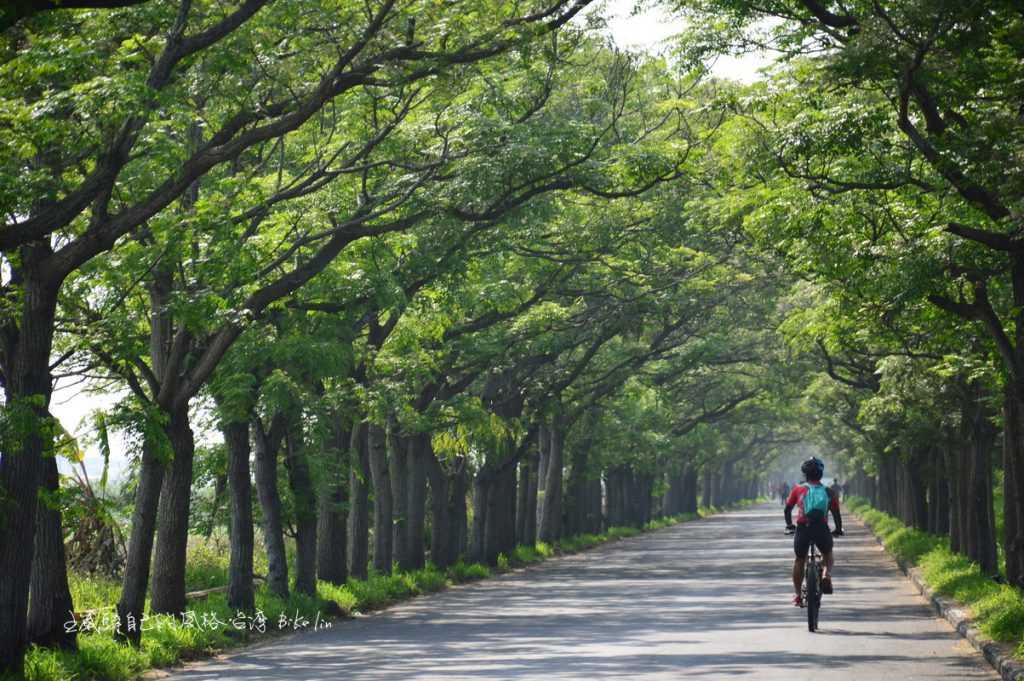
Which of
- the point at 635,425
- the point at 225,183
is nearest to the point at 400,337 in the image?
the point at 225,183

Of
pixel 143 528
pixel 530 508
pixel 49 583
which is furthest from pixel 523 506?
pixel 49 583

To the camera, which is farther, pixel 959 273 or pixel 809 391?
pixel 809 391

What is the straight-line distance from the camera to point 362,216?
810 inches

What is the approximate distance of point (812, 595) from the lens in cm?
1848

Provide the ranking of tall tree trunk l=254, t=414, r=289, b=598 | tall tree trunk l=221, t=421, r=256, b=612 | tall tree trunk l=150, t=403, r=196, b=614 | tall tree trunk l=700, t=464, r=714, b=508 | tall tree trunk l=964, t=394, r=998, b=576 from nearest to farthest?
1. tall tree trunk l=150, t=403, r=196, b=614
2. tall tree trunk l=221, t=421, r=256, b=612
3. tall tree trunk l=254, t=414, r=289, b=598
4. tall tree trunk l=964, t=394, r=998, b=576
5. tall tree trunk l=700, t=464, r=714, b=508

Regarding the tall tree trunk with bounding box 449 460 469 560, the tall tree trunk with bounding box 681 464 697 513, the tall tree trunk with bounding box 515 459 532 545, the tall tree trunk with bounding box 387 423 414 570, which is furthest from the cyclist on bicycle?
the tall tree trunk with bounding box 681 464 697 513

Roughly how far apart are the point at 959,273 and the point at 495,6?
614cm

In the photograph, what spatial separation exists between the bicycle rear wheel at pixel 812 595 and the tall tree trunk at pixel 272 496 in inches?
372

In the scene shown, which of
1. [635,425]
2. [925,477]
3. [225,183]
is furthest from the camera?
[635,425]

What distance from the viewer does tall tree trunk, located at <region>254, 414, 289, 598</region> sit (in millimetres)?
24828

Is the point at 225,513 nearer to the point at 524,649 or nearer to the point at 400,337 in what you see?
the point at 400,337

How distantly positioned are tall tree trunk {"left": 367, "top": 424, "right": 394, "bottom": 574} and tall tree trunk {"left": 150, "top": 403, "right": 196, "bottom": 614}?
34.4 ft

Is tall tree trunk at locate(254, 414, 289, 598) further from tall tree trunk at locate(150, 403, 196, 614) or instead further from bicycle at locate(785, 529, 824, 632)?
bicycle at locate(785, 529, 824, 632)

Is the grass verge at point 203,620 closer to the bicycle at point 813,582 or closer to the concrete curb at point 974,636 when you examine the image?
the bicycle at point 813,582
